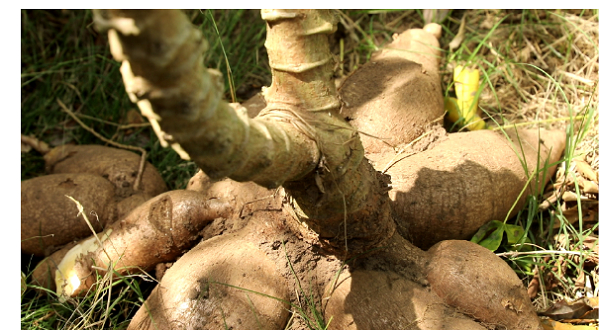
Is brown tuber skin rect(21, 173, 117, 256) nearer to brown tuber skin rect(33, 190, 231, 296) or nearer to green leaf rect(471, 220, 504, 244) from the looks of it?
brown tuber skin rect(33, 190, 231, 296)

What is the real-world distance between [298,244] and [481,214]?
680 millimetres

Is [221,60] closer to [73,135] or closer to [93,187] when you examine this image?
[73,135]

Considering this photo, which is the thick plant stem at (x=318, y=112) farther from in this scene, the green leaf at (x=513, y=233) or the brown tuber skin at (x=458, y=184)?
the green leaf at (x=513, y=233)

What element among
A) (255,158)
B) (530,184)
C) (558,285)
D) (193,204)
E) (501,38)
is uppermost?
(255,158)

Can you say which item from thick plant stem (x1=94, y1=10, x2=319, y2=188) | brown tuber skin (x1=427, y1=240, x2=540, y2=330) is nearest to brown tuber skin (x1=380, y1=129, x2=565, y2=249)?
brown tuber skin (x1=427, y1=240, x2=540, y2=330)

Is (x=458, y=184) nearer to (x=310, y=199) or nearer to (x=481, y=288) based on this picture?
(x=481, y=288)

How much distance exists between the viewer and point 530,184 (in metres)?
1.99

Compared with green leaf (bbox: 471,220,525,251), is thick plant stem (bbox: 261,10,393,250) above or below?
above

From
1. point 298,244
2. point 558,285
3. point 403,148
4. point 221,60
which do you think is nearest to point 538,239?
point 558,285

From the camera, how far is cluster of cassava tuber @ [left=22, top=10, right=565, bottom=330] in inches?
35.1

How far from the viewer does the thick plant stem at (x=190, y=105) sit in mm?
732

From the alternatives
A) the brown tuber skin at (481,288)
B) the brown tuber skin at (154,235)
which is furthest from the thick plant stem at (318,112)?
the brown tuber skin at (154,235)

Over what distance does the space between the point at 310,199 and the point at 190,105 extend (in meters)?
0.54

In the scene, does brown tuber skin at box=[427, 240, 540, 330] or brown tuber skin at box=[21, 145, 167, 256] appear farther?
brown tuber skin at box=[21, 145, 167, 256]
